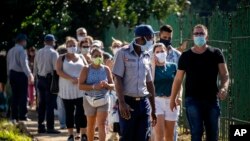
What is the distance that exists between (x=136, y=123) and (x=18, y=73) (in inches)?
316

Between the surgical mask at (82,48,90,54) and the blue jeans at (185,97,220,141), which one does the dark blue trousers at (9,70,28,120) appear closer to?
the surgical mask at (82,48,90,54)

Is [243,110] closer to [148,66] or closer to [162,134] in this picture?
[162,134]

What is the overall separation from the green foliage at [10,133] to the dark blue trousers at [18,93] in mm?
429

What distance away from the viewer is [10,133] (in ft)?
54.6

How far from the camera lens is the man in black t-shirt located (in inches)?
437

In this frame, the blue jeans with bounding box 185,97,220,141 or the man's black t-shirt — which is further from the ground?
the man's black t-shirt

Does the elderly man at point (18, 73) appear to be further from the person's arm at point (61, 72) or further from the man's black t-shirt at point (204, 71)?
the man's black t-shirt at point (204, 71)

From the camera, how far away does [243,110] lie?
13336mm

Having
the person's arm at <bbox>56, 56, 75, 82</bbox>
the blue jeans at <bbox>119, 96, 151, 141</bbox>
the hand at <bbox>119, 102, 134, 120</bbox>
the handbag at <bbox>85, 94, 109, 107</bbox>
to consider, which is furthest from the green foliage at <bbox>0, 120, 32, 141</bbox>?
the hand at <bbox>119, 102, 134, 120</bbox>

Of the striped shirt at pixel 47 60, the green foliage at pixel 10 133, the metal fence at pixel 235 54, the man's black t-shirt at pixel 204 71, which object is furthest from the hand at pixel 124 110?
the striped shirt at pixel 47 60

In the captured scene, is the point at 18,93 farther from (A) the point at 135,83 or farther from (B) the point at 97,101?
(A) the point at 135,83

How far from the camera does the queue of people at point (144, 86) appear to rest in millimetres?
11125

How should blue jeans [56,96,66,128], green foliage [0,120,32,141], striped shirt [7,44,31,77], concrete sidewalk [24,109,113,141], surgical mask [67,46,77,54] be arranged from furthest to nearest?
striped shirt [7,44,31,77] → blue jeans [56,96,66,128] → concrete sidewalk [24,109,113,141] → green foliage [0,120,32,141] → surgical mask [67,46,77,54]

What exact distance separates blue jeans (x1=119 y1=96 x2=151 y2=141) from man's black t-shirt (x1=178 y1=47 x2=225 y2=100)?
734 millimetres
